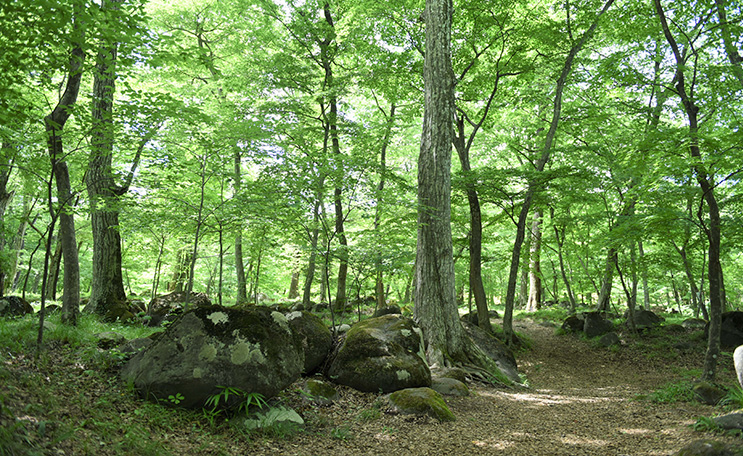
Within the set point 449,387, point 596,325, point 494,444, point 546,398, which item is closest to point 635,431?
point 494,444

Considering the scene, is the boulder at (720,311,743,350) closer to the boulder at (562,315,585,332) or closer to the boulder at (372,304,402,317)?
the boulder at (562,315,585,332)

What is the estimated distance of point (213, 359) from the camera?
3836mm

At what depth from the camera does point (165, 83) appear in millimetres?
11812

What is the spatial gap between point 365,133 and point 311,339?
8.01 m

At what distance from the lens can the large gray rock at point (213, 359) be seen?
145 inches

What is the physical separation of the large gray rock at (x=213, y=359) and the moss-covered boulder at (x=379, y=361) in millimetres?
1238

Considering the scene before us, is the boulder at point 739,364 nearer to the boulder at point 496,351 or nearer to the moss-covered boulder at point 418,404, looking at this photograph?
the moss-covered boulder at point 418,404

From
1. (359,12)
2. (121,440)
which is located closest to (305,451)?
(121,440)

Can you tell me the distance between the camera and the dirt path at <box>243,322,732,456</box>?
12.2 feet

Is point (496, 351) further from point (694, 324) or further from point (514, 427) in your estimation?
point (694, 324)

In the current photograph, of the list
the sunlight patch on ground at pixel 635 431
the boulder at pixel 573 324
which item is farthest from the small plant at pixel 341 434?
the boulder at pixel 573 324

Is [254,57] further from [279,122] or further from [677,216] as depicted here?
[677,216]

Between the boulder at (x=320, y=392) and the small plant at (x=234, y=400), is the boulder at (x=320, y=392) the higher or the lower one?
the lower one

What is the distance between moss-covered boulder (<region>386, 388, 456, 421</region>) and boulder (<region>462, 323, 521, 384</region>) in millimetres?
3668
